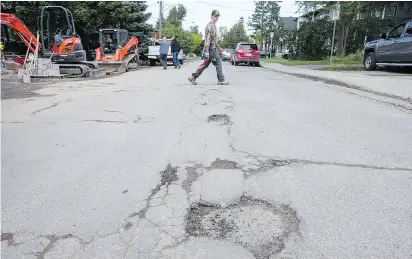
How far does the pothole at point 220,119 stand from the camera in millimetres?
5676

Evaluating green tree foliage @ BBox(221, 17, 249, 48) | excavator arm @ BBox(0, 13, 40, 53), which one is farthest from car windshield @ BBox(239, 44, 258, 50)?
green tree foliage @ BBox(221, 17, 249, 48)

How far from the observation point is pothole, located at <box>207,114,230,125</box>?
18.6ft

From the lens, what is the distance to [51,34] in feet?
49.8

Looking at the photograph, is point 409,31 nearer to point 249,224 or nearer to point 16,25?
point 249,224

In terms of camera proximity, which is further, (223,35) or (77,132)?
(223,35)

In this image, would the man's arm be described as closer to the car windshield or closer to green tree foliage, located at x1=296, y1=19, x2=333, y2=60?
the car windshield

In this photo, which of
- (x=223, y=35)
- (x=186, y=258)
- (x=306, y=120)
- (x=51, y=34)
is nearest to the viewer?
(x=186, y=258)

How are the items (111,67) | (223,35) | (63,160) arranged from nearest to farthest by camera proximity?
(63,160) < (111,67) < (223,35)

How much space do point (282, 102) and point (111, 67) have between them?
12.2m

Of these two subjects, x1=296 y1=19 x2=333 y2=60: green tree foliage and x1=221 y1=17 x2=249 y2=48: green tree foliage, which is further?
x1=221 y1=17 x2=249 y2=48: green tree foliage

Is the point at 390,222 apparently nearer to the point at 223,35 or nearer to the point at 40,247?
the point at 40,247

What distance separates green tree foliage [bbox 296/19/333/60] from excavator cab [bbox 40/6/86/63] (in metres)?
26.2

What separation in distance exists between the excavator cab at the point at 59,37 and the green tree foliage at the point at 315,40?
2618cm

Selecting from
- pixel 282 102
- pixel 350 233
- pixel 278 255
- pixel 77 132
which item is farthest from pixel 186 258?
pixel 282 102
